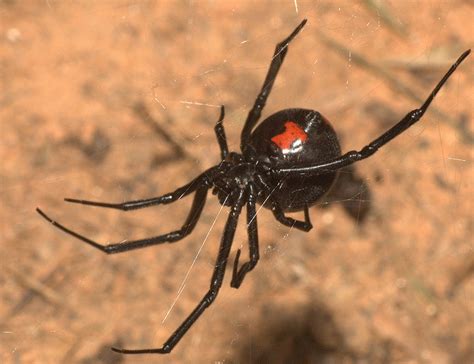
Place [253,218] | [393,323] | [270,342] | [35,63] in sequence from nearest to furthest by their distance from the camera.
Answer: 1. [253,218]
2. [270,342]
3. [393,323]
4. [35,63]

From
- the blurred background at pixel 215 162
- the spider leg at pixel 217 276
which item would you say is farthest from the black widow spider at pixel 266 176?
the blurred background at pixel 215 162

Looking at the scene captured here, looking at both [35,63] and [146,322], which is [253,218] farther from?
[35,63]

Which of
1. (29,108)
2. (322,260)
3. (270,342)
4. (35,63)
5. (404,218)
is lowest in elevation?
(270,342)

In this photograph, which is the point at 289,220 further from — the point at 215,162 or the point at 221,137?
the point at 215,162

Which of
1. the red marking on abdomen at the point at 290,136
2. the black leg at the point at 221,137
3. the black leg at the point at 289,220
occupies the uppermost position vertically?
the red marking on abdomen at the point at 290,136

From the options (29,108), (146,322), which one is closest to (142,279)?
(146,322)

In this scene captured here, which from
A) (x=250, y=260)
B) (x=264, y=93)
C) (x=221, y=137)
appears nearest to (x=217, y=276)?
(x=250, y=260)

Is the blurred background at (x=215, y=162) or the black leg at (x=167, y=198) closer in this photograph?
the black leg at (x=167, y=198)

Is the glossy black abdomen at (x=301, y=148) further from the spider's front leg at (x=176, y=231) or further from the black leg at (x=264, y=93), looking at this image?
the spider's front leg at (x=176, y=231)

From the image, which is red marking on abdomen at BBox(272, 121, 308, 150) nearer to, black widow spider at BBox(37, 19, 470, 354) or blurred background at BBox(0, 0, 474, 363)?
black widow spider at BBox(37, 19, 470, 354)
